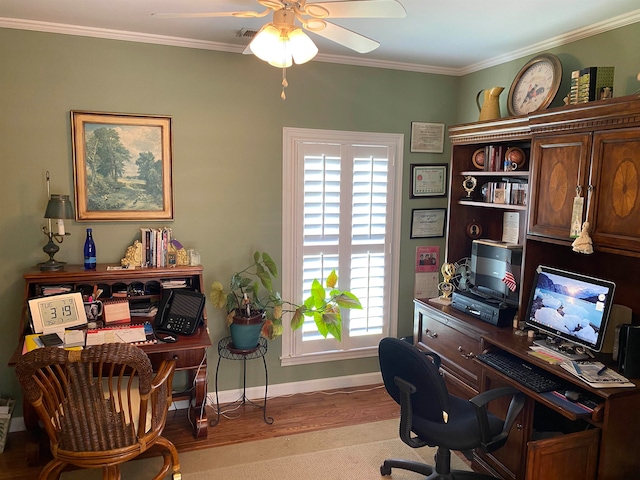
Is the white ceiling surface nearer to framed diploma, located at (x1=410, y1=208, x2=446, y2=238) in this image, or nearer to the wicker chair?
framed diploma, located at (x1=410, y1=208, x2=446, y2=238)

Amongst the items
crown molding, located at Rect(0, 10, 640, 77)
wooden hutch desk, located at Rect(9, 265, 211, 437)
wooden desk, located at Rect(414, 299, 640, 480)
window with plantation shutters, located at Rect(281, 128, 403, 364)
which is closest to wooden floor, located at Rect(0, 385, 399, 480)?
wooden hutch desk, located at Rect(9, 265, 211, 437)

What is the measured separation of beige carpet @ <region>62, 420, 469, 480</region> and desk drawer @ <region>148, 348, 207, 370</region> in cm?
57

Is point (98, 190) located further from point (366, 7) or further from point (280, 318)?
point (366, 7)

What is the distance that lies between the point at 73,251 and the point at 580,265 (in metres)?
3.18

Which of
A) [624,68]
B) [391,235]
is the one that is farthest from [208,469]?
[624,68]

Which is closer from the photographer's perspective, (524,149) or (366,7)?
(366,7)

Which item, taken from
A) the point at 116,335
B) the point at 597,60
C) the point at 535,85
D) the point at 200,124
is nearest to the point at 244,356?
the point at 116,335

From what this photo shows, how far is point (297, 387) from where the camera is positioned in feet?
12.1

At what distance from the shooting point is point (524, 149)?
Result: 3.12m

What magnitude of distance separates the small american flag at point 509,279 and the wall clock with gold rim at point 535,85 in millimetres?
998

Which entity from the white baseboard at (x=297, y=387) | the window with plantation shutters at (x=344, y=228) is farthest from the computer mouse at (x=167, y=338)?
the window with plantation shutters at (x=344, y=228)

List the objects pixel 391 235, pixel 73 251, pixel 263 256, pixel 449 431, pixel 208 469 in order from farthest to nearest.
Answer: pixel 391 235 < pixel 263 256 < pixel 73 251 < pixel 208 469 < pixel 449 431

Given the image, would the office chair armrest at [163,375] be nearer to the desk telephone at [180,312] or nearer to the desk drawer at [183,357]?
the desk drawer at [183,357]

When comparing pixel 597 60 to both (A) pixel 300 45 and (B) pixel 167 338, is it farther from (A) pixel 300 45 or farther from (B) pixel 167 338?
(B) pixel 167 338
